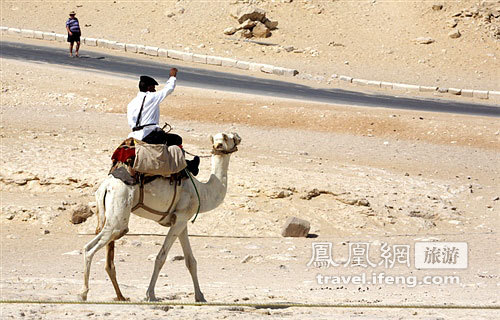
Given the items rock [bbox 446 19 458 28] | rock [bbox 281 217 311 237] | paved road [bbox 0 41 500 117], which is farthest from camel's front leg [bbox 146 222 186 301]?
rock [bbox 446 19 458 28]

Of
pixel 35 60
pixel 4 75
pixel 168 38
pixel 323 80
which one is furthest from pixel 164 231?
pixel 168 38

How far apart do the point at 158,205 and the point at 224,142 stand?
958 millimetres

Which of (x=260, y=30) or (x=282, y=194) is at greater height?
(x=260, y=30)

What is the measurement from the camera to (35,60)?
2598cm

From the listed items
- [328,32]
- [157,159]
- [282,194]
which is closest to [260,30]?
[328,32]

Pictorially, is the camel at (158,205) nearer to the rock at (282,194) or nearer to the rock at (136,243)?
the rock at (136,243)

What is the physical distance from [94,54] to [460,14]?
14715 mm

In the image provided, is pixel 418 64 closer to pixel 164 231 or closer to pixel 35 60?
pixel 35 60

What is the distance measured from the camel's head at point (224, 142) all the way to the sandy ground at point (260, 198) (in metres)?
1.58

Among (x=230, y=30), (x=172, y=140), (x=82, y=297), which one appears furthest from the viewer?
(x=230, y=30)

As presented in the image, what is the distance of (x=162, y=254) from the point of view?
9.05 metres

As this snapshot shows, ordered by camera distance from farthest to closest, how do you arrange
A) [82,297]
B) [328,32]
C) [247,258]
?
[328,32], [247,258], [82,297]

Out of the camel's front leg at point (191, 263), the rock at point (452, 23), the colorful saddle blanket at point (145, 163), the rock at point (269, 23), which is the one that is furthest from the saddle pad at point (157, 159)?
the rock at point (452, 23)

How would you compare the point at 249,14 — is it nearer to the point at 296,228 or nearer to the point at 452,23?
the point at 452,23
